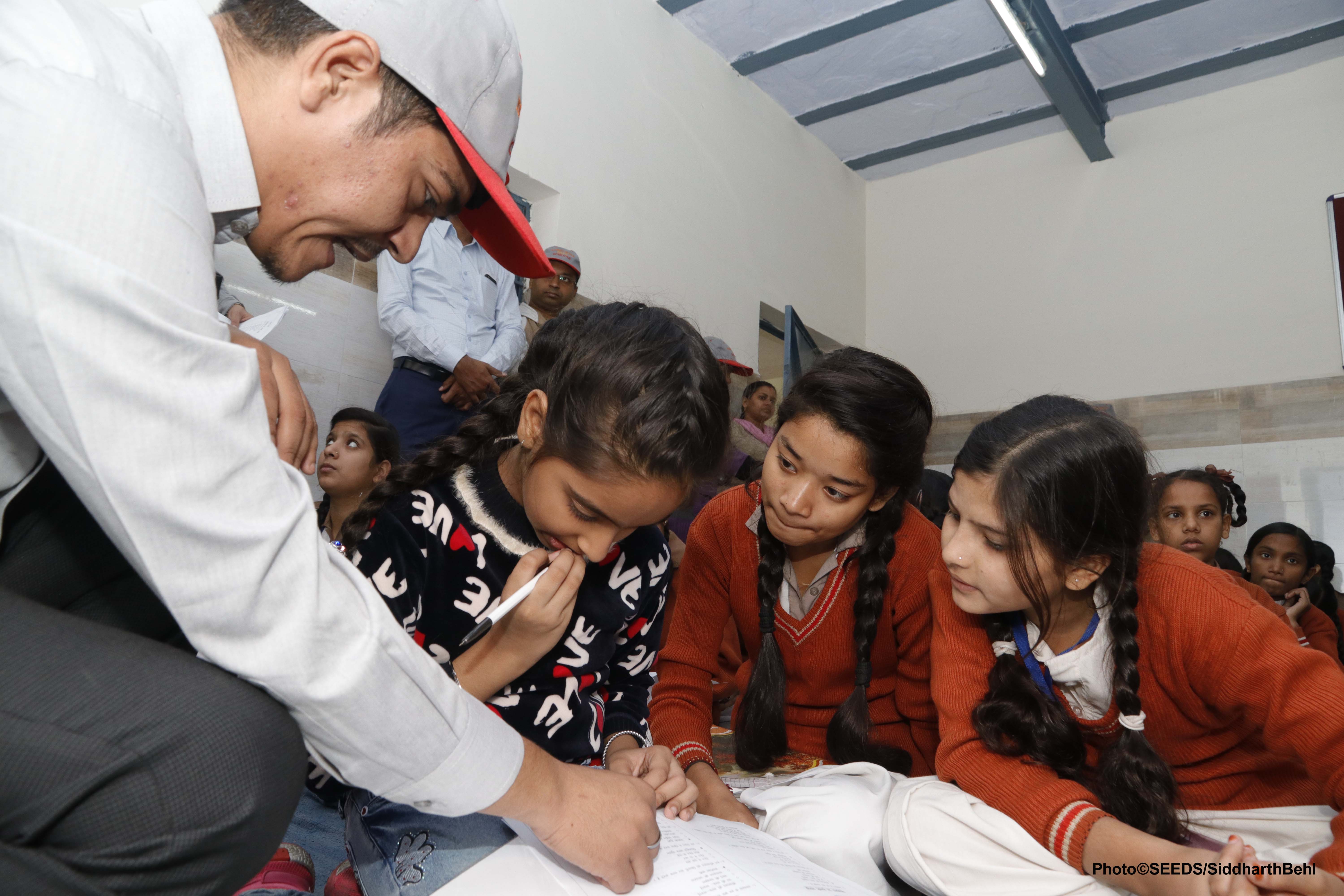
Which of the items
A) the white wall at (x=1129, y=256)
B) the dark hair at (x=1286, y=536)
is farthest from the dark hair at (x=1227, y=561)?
the white wall at (x=1129, y=256)

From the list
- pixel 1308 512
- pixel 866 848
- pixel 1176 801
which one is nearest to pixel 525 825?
pixel 866 848

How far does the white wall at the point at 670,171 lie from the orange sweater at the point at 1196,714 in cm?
269

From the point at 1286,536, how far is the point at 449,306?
379cm

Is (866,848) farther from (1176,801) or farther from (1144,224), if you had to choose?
(1144,224)

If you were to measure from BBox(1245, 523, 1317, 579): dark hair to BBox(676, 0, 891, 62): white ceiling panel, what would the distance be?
3198mm

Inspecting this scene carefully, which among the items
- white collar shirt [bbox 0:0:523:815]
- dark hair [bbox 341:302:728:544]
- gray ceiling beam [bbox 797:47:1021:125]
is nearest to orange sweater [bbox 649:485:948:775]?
dark hair [bbox 341:302:728:544]

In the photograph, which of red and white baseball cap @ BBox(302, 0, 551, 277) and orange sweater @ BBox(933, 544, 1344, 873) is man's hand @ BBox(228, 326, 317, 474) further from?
orange sweater @ BBox(933, 544, 1344, 873)

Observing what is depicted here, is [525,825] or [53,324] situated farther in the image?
[525,825]

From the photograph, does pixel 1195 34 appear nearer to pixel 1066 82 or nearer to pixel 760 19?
pixel 1066 82

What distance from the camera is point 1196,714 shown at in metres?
1.23

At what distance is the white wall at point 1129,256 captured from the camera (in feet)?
16.0

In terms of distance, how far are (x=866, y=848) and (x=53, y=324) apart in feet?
3.77

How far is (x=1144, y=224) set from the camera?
211 inches

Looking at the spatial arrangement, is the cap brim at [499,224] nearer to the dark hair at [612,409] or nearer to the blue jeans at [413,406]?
the dark hair at [612,409]
